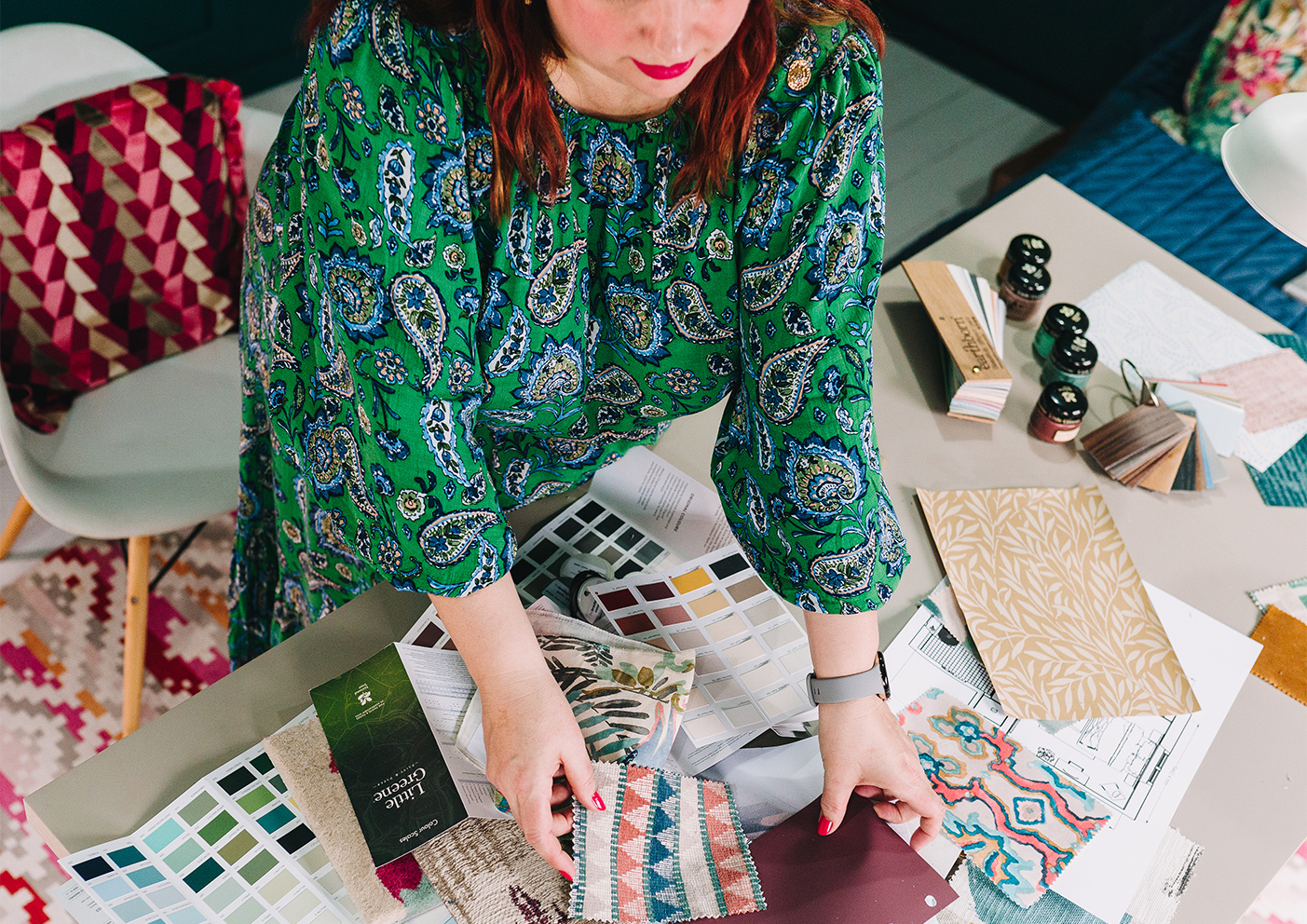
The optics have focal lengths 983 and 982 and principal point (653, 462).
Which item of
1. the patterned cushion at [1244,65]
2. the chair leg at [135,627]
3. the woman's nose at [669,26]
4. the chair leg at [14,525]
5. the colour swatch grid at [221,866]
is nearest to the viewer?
the woman's nose at [669,26]

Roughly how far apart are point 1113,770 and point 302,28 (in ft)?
3.27

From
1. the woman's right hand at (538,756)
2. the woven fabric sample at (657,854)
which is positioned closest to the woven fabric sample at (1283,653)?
the woven fabric sample at (657,854)

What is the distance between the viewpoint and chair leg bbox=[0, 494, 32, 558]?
6.01ft

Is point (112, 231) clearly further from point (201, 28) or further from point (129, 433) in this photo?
point (201, 28)

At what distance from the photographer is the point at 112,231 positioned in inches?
59.3

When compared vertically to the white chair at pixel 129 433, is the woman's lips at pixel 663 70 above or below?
above

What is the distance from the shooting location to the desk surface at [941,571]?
0.84 metres

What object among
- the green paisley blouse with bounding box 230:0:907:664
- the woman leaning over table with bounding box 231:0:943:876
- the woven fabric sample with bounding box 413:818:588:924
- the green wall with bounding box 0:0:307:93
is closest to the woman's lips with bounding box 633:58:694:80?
the woman leaning over table with bounding box 231:0:943:876

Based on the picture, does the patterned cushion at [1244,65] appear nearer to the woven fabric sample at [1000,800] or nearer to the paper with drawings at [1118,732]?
the paper with drawings at [1118,732]

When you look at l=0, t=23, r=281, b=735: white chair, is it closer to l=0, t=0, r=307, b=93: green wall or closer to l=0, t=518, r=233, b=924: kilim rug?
l=0, t=518, r=233, b=924: kilim rug

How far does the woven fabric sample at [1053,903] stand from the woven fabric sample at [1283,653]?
0.87 ft

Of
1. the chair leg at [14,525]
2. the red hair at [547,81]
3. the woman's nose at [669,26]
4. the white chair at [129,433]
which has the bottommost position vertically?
the chair leg at [14,525]

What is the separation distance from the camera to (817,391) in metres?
0.85

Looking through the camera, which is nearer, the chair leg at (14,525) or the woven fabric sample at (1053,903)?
the woven fabric sample at (1053,903)
